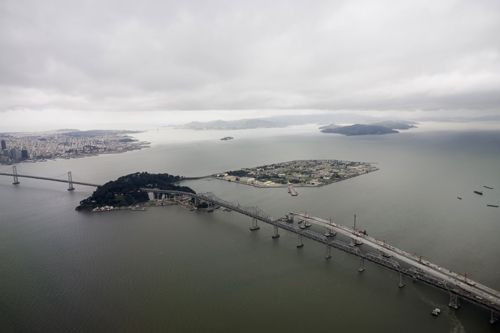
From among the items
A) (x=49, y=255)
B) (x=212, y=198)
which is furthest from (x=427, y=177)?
(x=49, y=255)

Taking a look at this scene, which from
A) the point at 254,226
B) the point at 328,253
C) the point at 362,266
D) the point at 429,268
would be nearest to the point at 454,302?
the point at 429,268

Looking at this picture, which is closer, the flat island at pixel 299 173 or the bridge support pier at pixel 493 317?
the bridge support pier at pixel 493 317

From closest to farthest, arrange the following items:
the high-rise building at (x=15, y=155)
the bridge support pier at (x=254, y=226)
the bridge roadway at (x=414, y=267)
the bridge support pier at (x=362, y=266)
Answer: the bridge roadway at (x=414, y=267), the bridge support pier at (x=362, y=266), the bridge support pier at (x=254, y=226), the high-rise building at (x=15, y=155)

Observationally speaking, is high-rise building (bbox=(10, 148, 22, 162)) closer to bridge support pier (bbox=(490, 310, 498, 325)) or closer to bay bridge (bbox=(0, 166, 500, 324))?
bay bridge (bbox=(0, 166, 500, 324))

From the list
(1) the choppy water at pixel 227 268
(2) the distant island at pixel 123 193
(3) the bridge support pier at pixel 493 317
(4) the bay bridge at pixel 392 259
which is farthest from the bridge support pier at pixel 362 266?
(2) the distant island at pixel 123 193

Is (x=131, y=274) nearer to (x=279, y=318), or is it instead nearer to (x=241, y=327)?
(x=241, y=327)

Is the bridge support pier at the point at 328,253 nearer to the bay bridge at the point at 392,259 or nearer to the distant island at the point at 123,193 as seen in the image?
the bay bridge at the point at 392,259
